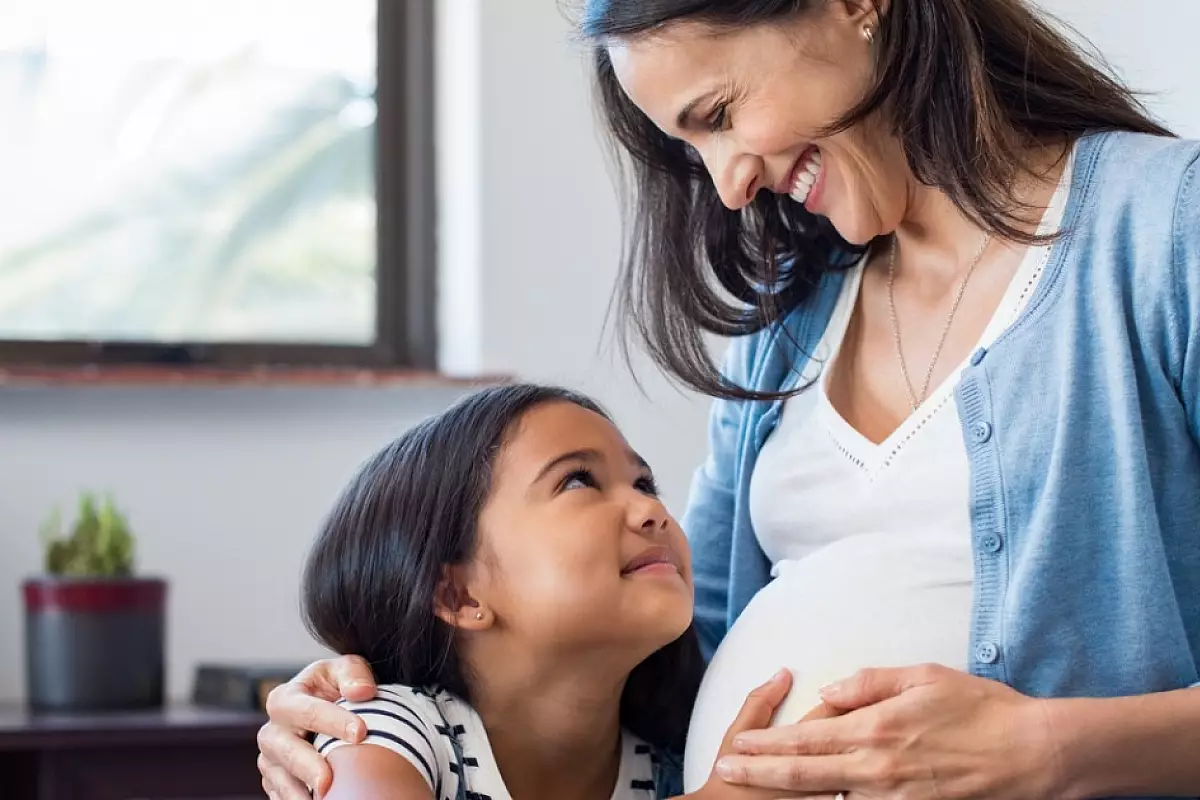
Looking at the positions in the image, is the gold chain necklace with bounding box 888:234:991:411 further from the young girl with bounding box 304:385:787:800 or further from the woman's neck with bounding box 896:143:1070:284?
the young girl with bounding box 304:385:787:800

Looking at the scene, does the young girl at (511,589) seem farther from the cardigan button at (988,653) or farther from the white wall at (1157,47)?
the white wall at (1157,47)

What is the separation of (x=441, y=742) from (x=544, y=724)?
13 centimetres

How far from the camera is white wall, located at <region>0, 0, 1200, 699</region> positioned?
7.81 ft

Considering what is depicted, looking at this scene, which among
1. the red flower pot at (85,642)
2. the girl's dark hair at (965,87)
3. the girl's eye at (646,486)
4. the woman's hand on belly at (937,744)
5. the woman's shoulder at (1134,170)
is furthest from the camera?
the red flower pot at (85,642)

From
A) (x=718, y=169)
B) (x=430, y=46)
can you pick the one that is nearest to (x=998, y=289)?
(x=718, y=169)

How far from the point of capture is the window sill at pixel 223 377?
2.34 metres

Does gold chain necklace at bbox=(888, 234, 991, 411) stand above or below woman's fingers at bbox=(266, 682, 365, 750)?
above

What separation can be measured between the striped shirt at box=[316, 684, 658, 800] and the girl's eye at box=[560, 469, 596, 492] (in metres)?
0.21

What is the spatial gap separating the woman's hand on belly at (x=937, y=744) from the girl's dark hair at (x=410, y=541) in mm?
370

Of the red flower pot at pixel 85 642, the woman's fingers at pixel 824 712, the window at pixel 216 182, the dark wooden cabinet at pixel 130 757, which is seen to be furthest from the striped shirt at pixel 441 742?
the window at pixel 216 182

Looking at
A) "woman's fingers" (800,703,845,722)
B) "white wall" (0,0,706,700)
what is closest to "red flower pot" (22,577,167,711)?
"white wall" (0,0,706,700)

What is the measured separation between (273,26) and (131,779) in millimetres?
1261

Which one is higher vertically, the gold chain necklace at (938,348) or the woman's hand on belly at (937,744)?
the gold chain necklace at (938,348)

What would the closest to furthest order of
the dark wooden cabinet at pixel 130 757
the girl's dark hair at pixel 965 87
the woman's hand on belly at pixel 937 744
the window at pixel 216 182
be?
the woman's hand on belly at pixel 937 744
the girl's dark hair at pixel 965 87
the dark wooden cabinet at pixel 130 757
the window at pixel 216 182
